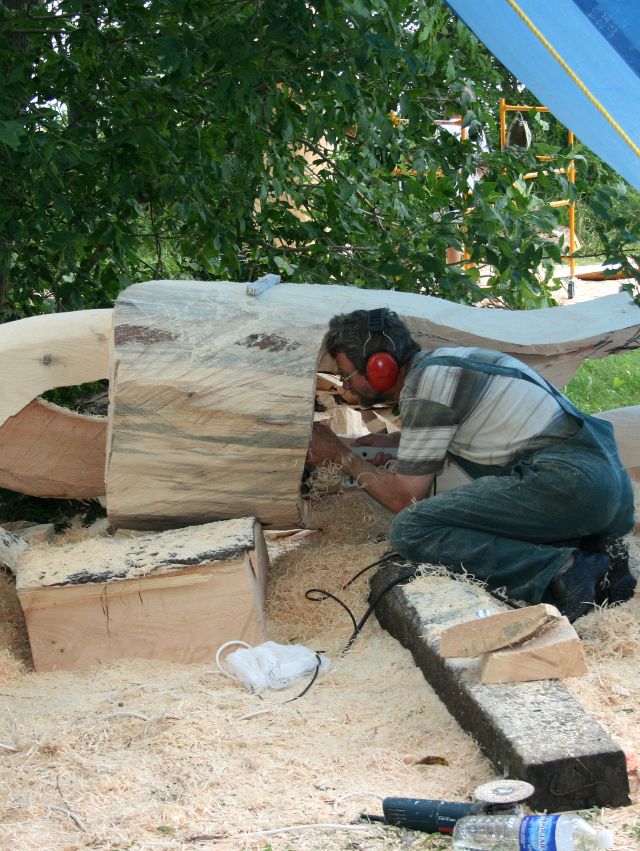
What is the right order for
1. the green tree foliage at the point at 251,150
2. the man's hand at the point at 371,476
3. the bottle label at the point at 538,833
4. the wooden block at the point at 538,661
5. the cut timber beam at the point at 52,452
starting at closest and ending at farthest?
the bottle label at the point at 538,833 → the wooden block at the point at 538,661 → the man's hand at the point at 371,476 → the cut timber beam at the point at 52,452 → the green tree foliage at the point at 251,150

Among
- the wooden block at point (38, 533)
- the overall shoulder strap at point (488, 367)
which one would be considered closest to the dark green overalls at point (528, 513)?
the overall shoulder strap at point (488, 367)

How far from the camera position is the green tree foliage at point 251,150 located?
5262 millimetres

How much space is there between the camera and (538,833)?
2.17 metres

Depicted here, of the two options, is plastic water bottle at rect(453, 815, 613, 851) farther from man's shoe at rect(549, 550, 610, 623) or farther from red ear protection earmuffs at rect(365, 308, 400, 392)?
red ear protection earmuffs at rect(365, 308, 400, 392)

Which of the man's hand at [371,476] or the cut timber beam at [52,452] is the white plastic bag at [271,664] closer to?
the man's hand at [371,476]

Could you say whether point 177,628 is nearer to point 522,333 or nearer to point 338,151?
point 522,333

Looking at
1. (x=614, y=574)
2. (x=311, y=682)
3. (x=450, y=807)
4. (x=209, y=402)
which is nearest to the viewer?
(x=450, y=807)

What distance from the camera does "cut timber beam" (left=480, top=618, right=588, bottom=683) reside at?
113 inches

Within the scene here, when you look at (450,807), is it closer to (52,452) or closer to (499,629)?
(499,629)

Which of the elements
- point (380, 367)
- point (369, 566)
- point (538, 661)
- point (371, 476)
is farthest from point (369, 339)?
point (538, 661)

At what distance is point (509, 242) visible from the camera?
230 inches

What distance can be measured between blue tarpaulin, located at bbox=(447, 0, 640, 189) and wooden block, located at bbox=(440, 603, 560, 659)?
1938mm

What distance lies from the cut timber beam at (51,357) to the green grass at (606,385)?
191 inches

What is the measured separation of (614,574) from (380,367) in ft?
4.06
